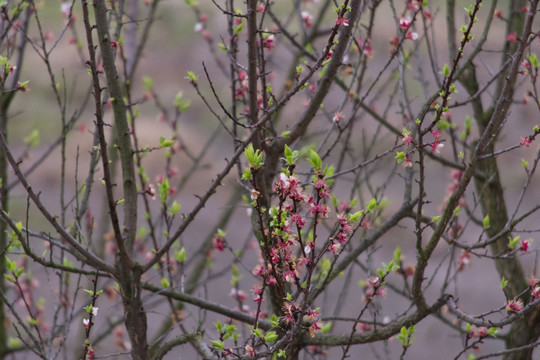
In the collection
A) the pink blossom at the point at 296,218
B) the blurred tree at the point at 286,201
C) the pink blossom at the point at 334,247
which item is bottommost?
the pink blossom at the point at 334,247

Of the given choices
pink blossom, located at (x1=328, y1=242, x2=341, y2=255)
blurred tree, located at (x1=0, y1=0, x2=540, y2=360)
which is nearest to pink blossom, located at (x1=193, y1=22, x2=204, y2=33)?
blurred tree, located at (x1=0, y1=0, x2=540, y2=360)

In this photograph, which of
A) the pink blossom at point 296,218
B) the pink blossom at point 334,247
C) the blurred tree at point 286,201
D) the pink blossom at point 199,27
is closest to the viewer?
the pink blossom at point 296,218

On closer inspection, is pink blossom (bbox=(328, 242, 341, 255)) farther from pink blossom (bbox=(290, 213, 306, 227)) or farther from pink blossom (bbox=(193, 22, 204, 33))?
pink blossom (bbox=(193, 22, 204, 33))

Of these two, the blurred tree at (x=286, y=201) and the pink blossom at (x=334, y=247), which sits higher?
the blurred tree at (x=286, y=201)

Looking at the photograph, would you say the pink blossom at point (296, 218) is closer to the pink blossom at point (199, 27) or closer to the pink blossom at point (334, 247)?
the pink blossom at point (334, 247)

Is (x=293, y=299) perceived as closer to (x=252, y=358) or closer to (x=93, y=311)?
(x=252, y=358)

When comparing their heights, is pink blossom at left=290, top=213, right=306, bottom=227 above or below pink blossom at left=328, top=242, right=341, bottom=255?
above

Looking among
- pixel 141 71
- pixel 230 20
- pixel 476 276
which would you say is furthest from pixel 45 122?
pixel 230 20

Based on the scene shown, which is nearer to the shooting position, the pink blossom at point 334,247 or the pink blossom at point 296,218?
the pink blossom at point 296,218

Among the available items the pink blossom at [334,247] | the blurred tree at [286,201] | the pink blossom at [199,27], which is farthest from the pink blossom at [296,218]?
the pink blossom at [199,27]

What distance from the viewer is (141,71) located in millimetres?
14773

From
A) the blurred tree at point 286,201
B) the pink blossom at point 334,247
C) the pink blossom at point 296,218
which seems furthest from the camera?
the blurred tree at point 286,201

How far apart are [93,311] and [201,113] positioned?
425 inches

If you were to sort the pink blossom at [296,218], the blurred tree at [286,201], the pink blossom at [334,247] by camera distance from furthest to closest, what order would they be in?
the blurred tree at [286,201], the pink blossom at [334,247], the pink blossom at [296,218]
